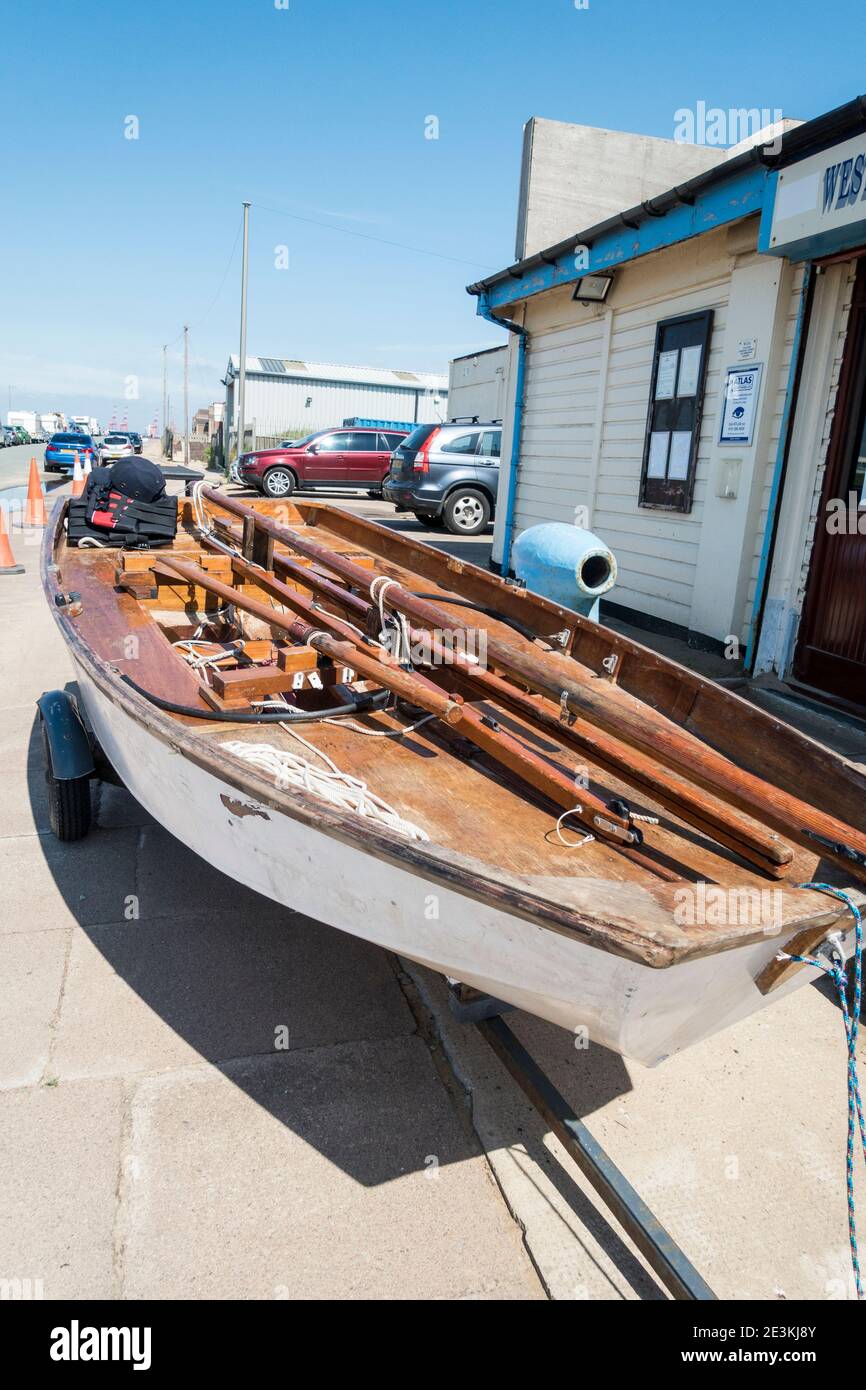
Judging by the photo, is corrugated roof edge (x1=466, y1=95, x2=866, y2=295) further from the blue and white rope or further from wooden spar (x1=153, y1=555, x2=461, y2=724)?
the blue and white rope

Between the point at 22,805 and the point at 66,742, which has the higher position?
the point at 66,742

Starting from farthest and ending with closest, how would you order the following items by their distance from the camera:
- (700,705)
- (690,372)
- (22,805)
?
(690,372)
(22,805)
(700,705)

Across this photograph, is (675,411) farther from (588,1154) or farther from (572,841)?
(588,1154)

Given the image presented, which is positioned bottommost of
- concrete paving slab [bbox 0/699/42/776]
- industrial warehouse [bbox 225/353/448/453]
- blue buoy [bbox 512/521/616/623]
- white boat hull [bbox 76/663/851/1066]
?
concrete paving slab [bbox 0/699/42/776]

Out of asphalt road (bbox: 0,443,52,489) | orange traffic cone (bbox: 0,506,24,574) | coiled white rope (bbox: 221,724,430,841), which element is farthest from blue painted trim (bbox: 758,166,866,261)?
asphalt road (bbox: 0,443,52,489)

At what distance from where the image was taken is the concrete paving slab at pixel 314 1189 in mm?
2135

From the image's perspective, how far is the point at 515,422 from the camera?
1143cm

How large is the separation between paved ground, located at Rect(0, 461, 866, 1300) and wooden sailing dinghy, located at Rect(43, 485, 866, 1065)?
57 cm

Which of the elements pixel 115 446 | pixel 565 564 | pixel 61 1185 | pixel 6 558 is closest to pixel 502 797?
pixel 61 1185

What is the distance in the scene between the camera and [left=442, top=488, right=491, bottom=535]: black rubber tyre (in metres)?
15.9

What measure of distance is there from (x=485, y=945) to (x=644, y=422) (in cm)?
745

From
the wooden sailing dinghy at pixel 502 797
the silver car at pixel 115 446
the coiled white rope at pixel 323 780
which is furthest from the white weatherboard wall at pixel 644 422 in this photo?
the silver car at pixel 115 446

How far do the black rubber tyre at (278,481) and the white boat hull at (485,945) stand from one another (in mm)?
19336

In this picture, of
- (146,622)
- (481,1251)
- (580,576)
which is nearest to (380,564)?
(580,576)
